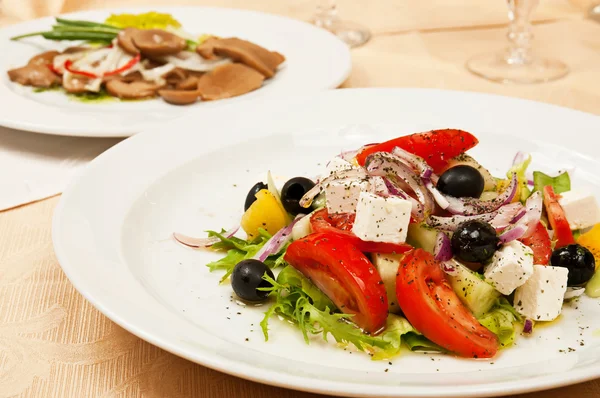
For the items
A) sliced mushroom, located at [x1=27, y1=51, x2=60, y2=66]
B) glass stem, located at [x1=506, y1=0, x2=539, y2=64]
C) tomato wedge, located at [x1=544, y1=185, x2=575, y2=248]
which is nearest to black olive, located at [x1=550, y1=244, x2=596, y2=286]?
tomato wedge, located at [x1=544, y1=185, x2=575, y2=248]

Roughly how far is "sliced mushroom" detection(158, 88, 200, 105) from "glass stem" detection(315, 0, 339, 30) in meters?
1.76

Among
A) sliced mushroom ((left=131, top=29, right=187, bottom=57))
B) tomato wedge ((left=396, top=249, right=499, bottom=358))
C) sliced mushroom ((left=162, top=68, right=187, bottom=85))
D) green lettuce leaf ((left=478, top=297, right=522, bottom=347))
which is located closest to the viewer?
tomato wedge ((left=396, top=249, right=499, bottom=358))

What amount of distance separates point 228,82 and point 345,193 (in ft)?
5.70

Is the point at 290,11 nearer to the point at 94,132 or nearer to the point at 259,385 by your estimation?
the point at 94,132

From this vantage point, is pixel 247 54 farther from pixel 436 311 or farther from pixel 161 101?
pixel 436 311

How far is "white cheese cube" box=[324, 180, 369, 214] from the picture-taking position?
2.18 meters

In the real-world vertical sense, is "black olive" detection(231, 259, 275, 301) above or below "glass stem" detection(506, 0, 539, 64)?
above

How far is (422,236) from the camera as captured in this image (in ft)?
7.20

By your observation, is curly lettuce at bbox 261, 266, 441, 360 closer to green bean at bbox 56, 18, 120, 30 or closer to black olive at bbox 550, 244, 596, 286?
black olive at bbox 550, 244, 596, 286

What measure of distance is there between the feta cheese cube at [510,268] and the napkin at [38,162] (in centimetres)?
171

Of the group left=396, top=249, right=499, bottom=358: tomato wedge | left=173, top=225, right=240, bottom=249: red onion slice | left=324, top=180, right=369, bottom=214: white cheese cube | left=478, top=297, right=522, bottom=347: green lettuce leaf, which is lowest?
left=173, top=225, right=240, bottom=249: red onion slice

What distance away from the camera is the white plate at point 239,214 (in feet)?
5.54

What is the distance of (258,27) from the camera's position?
4746mm

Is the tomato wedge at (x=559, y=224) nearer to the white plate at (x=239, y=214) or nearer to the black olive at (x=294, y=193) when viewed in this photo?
the white plate at (x=239, y=214)
